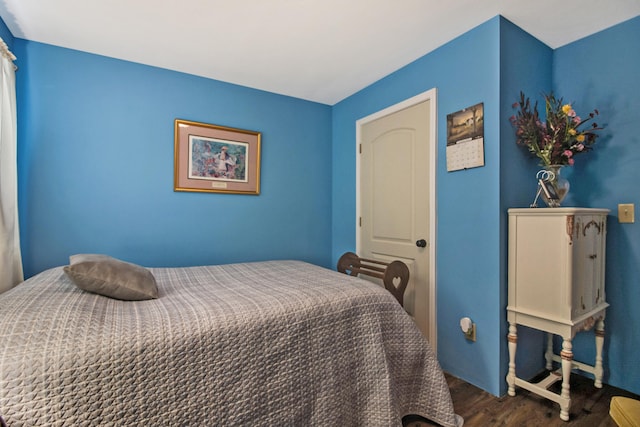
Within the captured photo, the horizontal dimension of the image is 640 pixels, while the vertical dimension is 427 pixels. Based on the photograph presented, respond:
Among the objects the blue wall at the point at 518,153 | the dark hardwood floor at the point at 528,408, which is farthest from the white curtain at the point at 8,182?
the blue wall at the point at 518,153

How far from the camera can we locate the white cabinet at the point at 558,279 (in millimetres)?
1574

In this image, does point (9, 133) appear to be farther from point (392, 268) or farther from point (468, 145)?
point (468, 145)

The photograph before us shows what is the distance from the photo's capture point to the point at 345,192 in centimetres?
313

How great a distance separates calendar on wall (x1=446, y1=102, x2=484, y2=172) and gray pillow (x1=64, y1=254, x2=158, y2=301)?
78.7 inches

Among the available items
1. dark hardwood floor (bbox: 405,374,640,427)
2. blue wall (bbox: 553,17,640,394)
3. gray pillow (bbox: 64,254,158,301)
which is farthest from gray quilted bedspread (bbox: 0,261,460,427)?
blue wall (bbox: 553,17,640,394)

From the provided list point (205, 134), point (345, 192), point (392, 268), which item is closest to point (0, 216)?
point (205, 134)

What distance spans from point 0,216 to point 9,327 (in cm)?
107

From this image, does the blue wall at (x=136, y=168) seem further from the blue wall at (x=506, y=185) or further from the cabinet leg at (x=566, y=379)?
the cabinet leg at (x=566, y=379)

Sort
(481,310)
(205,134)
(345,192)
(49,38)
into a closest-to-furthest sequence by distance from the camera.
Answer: (481,310) → (49,38) → (205,134) → (345,192)

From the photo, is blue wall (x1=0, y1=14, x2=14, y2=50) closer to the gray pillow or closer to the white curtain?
the white curtain

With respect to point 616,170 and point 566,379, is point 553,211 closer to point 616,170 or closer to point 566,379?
point 616,170

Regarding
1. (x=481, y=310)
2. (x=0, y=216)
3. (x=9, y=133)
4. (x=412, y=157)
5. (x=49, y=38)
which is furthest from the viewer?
(x=412, y=157)

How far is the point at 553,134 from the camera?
1.76 meters

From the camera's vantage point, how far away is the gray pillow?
1283 millimetres
